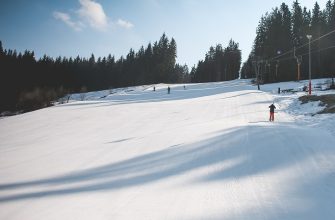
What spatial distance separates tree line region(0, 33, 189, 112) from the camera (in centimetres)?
8288

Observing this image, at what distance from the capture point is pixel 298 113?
83.1 feet

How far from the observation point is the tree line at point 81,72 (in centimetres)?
8288

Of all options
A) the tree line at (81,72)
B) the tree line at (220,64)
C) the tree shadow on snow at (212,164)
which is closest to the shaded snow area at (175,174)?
the tree shadow on snow at (212,164)

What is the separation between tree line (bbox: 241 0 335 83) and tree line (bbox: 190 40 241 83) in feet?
126

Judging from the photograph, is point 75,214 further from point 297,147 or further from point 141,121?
point 141,121

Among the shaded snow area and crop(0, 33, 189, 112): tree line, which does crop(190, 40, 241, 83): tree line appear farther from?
the shaded snow area

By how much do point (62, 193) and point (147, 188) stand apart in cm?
276

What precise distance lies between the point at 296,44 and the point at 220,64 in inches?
1998

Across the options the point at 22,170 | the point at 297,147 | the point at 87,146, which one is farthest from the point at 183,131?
the point at 22,170

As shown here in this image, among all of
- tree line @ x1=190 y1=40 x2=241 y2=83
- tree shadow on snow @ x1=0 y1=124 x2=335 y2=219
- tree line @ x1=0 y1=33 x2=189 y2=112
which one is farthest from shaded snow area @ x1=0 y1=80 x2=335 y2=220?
tree line @ x1=190 y1=40 x2=241 y2=83

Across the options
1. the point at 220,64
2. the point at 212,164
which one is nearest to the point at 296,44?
the point at 220,64

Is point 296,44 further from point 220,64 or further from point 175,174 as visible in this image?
point 175,174

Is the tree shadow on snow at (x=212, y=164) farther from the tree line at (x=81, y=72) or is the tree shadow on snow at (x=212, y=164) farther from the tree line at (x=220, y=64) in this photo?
the tree line at (x=220, y=64)

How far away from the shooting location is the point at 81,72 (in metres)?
129
